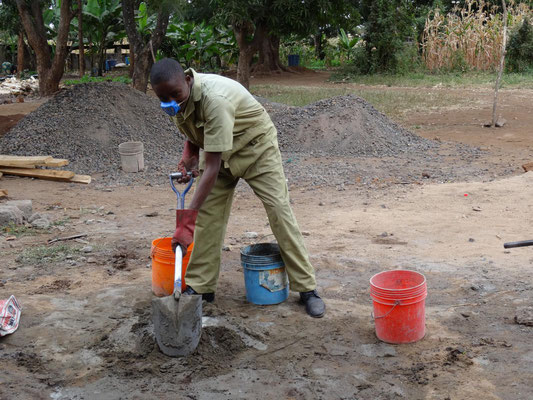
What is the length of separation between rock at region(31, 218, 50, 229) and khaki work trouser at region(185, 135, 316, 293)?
276 centimetres

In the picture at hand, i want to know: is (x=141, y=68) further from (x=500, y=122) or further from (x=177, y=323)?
(x=177, y=323)

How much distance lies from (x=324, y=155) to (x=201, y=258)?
616 cm

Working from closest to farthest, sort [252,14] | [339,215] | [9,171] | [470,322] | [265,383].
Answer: [265,383]
[470,322]
[339,215]
[9,171]
[252,14]

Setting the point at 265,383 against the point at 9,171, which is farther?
the point at 9,171

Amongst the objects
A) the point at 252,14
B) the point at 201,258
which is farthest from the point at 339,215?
the point at 252,14

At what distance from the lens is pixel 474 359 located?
3430 mm

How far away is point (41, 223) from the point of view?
638 centimetres

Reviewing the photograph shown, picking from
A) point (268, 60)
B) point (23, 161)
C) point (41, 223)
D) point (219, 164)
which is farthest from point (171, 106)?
point (268, 60)

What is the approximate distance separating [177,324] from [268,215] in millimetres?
959

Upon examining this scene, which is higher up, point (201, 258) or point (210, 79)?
point (210, 79)

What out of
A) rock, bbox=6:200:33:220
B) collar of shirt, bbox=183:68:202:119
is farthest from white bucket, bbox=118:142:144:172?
collar of shirt, bbox=183:68:202:119

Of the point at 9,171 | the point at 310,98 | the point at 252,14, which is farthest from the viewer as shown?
the point at 310,98

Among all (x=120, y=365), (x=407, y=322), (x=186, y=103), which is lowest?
(x=120, y=365)

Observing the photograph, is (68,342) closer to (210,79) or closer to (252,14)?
(210,79)
